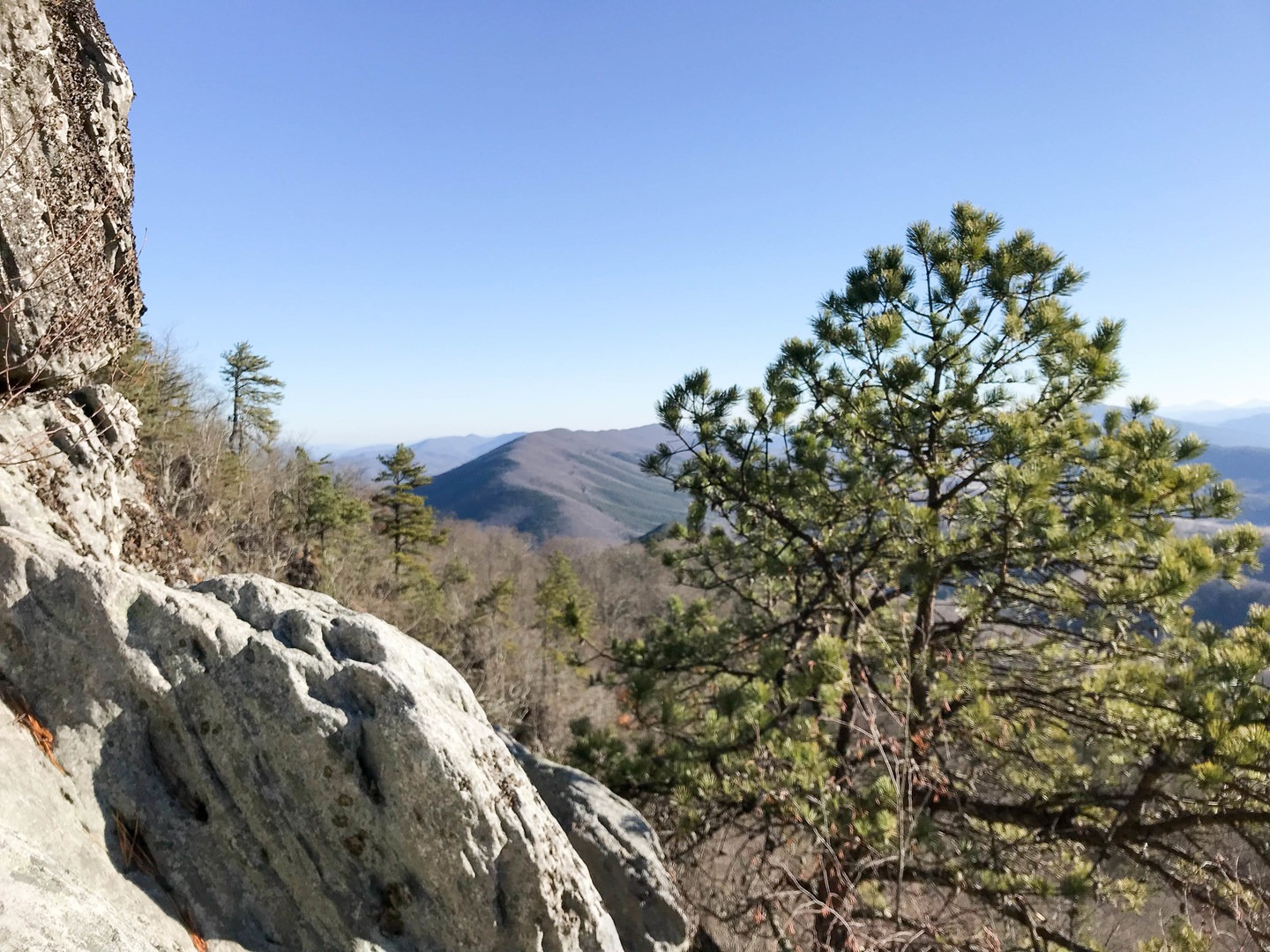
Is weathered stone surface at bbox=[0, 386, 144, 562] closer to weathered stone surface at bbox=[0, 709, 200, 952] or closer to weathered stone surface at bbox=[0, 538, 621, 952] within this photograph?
weathered stone surface at bbox=[0, 538, 621, 952]

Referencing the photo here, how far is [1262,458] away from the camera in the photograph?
644 ft

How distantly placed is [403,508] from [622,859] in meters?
26.4

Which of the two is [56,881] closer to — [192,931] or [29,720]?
[192,931]

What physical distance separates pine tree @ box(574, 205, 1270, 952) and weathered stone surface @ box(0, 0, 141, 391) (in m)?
4.76

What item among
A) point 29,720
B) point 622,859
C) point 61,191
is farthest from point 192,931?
point 61,191

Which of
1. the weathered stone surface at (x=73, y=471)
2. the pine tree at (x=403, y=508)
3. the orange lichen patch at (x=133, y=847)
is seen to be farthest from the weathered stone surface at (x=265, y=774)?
the pine tree at (x=403, y=508)

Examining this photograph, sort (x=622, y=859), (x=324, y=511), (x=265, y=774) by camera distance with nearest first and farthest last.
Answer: (x=265, y=774) → (x=622, y=859) → (x=324, y=511)

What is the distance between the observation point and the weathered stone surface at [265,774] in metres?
2.93

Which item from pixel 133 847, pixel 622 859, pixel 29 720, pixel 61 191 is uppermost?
pixel 61 191

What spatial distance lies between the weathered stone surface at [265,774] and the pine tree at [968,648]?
2.22m

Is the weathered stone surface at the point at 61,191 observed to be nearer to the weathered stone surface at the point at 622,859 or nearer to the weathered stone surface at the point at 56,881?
the weathered stone surface at the point at 56,881

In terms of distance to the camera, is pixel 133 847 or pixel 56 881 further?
pixel 133 847

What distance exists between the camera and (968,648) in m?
5.84

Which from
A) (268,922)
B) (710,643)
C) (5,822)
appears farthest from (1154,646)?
(5,822)
